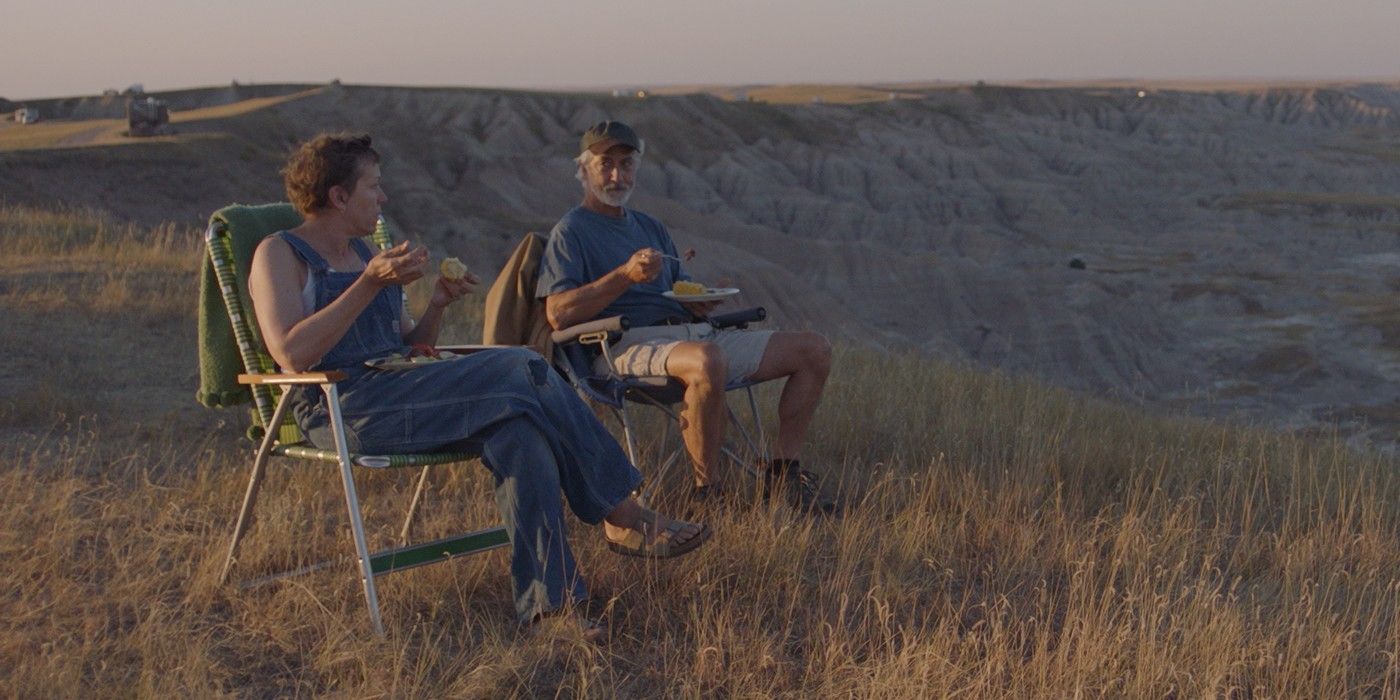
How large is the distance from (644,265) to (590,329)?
17.4 inches

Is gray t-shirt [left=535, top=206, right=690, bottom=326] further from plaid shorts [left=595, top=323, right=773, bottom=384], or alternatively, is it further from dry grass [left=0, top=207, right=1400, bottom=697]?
dry grass [left=0, top=207, right=1400, bottom=697]

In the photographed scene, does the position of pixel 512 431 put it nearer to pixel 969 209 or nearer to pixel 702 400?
pixel 702 400

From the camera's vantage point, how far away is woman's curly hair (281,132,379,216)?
160 inches

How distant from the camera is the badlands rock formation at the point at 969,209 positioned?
30.6m

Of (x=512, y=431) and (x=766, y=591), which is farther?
(x=766, y=591)

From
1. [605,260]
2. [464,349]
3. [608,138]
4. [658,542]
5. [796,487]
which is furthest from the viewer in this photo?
[605,260]

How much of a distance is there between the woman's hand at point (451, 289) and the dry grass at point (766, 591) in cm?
78

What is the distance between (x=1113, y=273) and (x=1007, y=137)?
1024 inches

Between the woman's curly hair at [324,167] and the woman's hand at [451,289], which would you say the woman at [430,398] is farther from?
the woman's hand at [451,289]

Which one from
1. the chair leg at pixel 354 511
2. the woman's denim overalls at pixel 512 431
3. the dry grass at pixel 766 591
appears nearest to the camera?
the dry grass at pixel 766 591

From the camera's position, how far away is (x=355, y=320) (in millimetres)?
4109

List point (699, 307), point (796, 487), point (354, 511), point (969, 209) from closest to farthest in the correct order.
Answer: point (354, 511)
point (796, 487)
point (699, 307)
point (969, 209)

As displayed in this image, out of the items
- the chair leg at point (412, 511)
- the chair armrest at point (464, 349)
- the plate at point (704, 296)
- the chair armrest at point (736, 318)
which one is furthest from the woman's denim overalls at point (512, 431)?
the chair armrest at point (736, 318)

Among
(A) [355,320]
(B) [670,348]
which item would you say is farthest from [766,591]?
(A) [355,320]
